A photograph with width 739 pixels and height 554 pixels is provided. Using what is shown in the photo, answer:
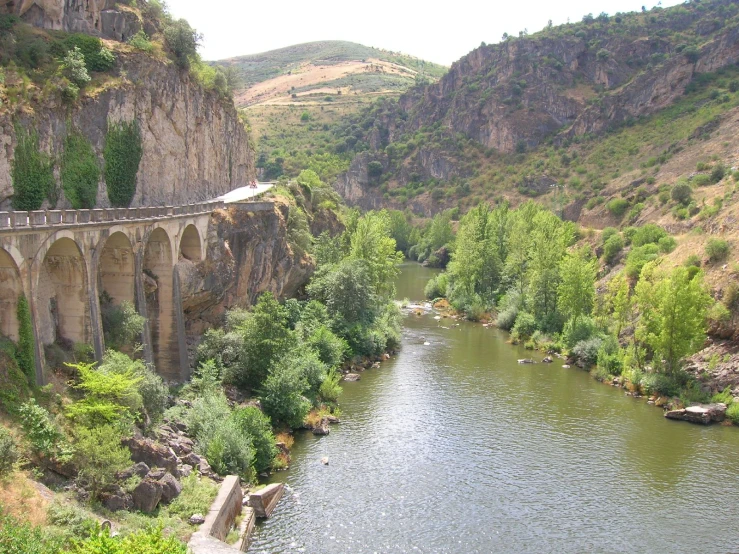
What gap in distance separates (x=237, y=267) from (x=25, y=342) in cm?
1826

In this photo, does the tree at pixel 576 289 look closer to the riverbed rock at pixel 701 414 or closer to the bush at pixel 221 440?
the riverbed rock at pixel 701 414

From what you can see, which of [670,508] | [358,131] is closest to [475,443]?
[670,508]

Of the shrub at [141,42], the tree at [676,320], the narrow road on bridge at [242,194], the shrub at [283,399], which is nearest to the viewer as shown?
the shrub at [283,399]

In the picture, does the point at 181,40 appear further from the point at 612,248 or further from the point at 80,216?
the point at 612,248

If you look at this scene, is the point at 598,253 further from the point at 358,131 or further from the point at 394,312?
the point at 358,131

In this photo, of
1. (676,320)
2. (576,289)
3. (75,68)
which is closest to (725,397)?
(676,320)

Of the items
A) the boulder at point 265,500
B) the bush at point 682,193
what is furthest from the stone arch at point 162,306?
the bush at point 682,193

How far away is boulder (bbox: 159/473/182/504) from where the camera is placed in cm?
2284

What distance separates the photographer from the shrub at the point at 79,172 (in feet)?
104

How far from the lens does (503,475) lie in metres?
29.9

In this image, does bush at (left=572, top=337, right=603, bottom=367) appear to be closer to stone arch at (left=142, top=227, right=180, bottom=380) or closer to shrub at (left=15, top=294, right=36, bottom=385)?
stone arch at (left=142, top=227, right=180, bottom=380)

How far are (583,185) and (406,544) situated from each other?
81.8 meters

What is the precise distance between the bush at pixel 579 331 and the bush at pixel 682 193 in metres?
22.5

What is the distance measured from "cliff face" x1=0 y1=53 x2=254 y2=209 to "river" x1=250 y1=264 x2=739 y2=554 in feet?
56.0
